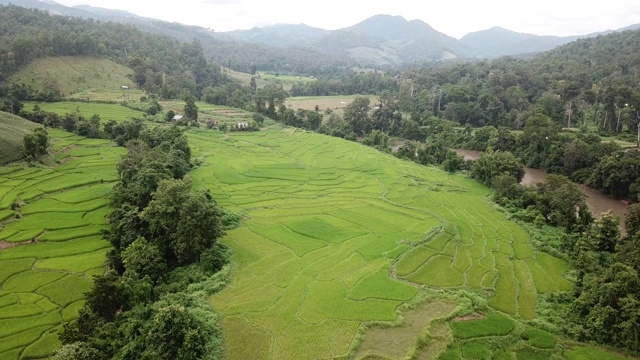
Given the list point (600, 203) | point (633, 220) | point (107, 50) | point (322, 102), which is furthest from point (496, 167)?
point (107, 50)

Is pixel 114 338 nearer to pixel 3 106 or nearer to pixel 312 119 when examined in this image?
pixel 3 106

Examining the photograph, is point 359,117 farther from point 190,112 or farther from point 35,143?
point 35,143

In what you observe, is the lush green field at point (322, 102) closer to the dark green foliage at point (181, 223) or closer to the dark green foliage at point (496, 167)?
the dark green foliage at point (496, 167)

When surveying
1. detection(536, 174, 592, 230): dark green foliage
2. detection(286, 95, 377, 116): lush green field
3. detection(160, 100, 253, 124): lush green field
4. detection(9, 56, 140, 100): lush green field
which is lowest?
detection(536, 174, 592, 230): dark green foliage

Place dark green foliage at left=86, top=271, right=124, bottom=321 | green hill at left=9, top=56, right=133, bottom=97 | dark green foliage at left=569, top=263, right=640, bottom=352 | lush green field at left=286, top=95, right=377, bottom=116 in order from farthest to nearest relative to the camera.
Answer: lush green field at left=286, top=95, right=377, bottom=116 → green hill at left=9, top=56, right=133, bottom=97 → dark green foliage at left=86, top=271, right=124, bottom=321 → dark green foliage at left=569, top=263, right=640, bottom=352

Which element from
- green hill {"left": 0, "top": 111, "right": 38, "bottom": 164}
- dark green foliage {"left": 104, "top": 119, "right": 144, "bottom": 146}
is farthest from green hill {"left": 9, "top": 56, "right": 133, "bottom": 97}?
green hill {"left": 0, "top": 111, "right": 38, "bottom": 164}

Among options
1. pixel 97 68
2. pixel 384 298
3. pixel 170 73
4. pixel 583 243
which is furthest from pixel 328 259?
pixel 170 73

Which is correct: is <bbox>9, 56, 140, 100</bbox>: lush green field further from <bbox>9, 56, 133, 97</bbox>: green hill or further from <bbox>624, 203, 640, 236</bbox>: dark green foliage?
<bbox>624, 203, 640, 236</bbox>: dark green foliage
